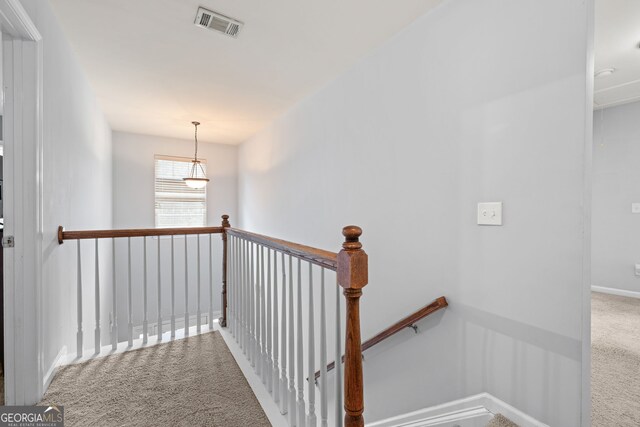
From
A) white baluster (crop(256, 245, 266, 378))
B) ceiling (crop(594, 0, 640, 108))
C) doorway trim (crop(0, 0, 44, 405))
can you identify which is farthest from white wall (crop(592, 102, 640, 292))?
doorway trim (crop(0, 0, 44, 405))

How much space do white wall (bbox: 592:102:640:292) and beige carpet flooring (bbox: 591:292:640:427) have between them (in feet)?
1.98

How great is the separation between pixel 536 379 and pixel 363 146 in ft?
5.78

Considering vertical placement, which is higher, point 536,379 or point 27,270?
point 27,270

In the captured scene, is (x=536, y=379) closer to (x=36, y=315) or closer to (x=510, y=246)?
(x=510, y=246)

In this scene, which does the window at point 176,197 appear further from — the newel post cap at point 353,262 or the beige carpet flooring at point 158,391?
the newel post cap at point 353,262

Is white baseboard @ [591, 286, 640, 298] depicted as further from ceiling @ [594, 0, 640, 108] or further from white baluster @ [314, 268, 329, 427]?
white baluster @ [314, 268, 329, 427]

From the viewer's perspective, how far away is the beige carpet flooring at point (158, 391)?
152 centimetres

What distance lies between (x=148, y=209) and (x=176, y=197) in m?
0.46

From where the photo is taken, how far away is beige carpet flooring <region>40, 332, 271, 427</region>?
1.52m

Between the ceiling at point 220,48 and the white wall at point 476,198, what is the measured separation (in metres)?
0.28

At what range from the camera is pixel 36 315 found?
1550mm

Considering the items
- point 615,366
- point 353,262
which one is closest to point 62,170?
point 353,262

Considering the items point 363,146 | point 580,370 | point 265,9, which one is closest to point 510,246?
point 580,370

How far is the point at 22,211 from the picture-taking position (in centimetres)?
151
